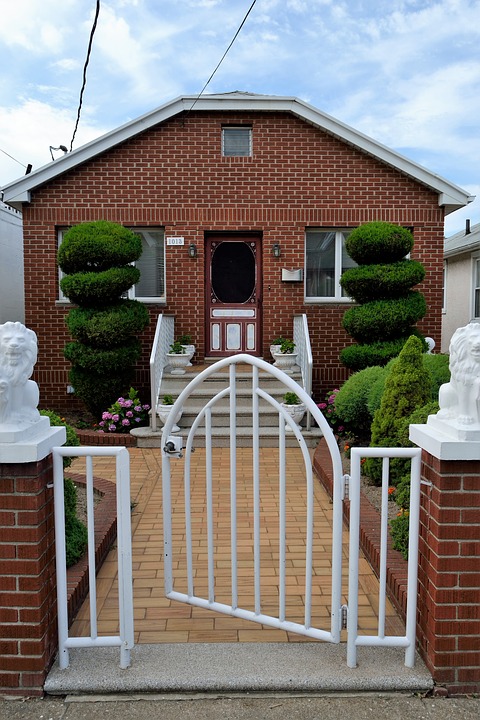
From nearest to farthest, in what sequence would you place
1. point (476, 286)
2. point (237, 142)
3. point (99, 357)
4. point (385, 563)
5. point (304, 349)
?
1. point (385, 563)
2. point (99, 357)
3. point (304, 349)
4. point (237, 142)
5. point (476, 286)

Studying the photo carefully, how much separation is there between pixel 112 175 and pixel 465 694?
8.97 meters

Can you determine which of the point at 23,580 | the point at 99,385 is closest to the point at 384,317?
the point at 99,385

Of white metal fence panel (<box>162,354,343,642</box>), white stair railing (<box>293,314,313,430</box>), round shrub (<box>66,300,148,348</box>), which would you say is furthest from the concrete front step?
white metal fence panel (<box>162,354,343,642</box>)

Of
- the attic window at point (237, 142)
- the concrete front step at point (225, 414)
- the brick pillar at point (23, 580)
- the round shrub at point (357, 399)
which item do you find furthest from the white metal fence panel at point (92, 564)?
the attic window at point (237, 142)

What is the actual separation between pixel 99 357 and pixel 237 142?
176 inches

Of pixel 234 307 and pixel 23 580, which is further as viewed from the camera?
pixel 234 307

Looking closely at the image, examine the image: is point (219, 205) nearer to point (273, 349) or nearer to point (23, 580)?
point (273, 349)

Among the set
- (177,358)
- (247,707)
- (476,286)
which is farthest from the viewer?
(476,286)

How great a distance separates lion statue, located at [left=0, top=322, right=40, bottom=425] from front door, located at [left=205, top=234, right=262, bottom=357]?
292 inches

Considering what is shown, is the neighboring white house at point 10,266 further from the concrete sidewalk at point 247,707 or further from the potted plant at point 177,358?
the concrete sidewalk at point 247,707

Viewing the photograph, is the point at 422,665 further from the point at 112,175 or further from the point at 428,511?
the point at 112,175

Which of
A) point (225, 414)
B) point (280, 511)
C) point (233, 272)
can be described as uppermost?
point (233, 272)

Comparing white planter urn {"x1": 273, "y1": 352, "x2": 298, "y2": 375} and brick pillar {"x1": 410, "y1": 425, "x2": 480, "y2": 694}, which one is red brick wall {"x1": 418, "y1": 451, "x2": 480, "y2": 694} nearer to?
brick pillar {"x1": 410, "y1": 425, "x2": 480, "y2": 694}

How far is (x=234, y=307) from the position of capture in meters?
9.98
